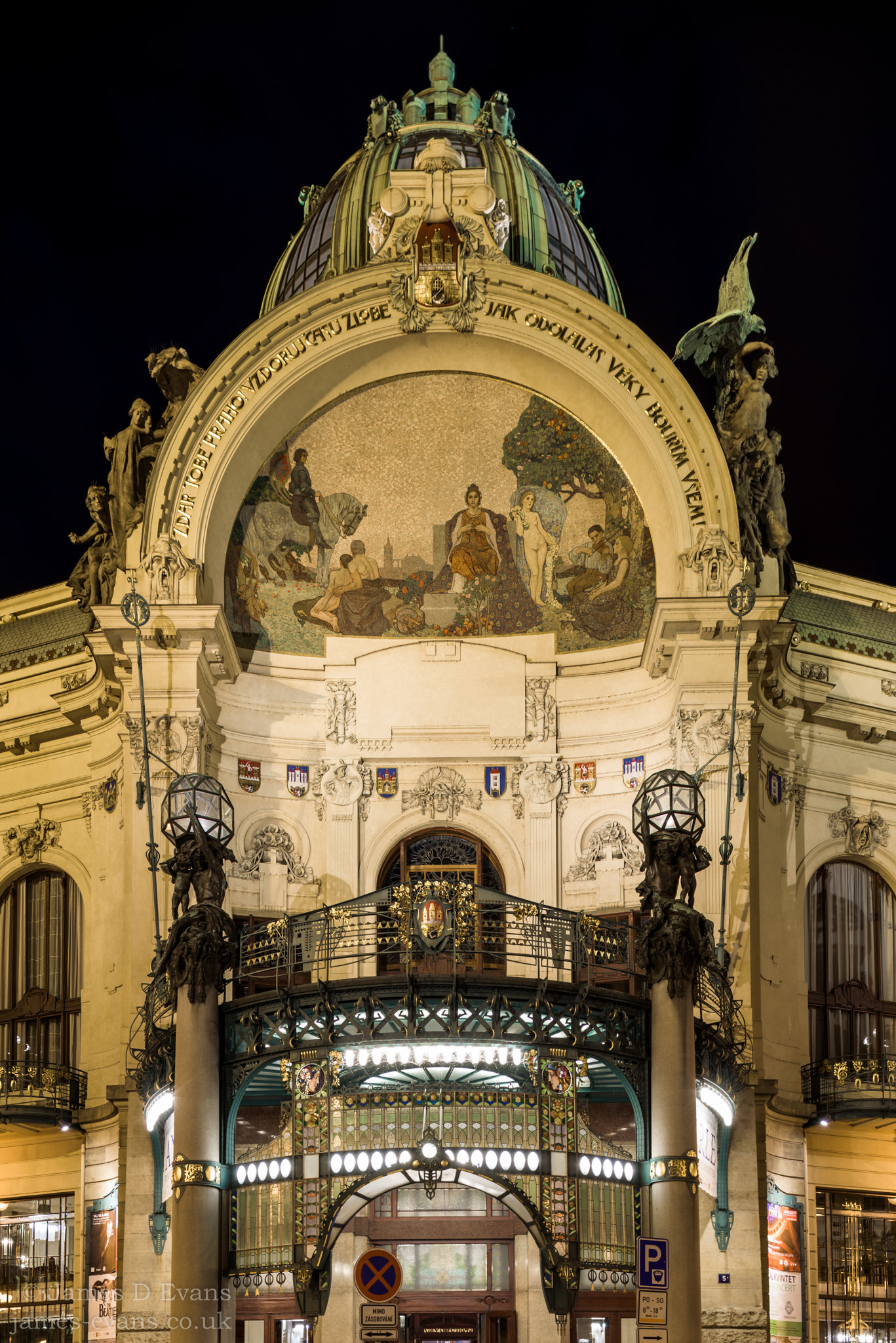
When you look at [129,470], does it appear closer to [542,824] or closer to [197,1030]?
[542,824]

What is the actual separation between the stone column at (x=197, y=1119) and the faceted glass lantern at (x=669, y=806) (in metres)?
5.66

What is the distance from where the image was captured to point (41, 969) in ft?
120

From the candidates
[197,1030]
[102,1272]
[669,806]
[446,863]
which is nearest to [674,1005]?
[669,806]

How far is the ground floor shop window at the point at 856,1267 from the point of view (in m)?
33.1

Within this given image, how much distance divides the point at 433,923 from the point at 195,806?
3499 millimetres

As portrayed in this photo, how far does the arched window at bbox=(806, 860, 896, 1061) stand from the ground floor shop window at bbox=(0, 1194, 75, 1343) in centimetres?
1296

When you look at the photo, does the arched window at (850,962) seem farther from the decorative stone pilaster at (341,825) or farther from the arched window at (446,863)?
the decorative stone pilaster at (341,825)

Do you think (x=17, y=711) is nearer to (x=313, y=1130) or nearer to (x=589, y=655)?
(x=589, y=655)

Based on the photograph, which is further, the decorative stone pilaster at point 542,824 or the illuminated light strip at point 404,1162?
the decorative stone pilaster at point 542,824

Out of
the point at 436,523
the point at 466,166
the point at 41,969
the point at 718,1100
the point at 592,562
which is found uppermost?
the point at 466,166

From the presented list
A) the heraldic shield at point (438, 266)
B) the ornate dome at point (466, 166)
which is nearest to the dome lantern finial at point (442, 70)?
the ornate dome at point (466, 166)

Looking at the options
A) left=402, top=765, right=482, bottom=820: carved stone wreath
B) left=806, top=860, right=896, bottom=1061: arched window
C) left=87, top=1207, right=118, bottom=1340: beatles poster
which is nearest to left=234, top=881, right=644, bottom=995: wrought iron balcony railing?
left=402, top=765, right=482, bottom=820: carved stone wreath

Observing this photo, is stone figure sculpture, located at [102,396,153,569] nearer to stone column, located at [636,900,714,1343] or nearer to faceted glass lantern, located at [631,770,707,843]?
faceted glass lantern, located at [631,770,707,843]

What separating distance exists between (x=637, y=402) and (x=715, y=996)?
9.91 metres
